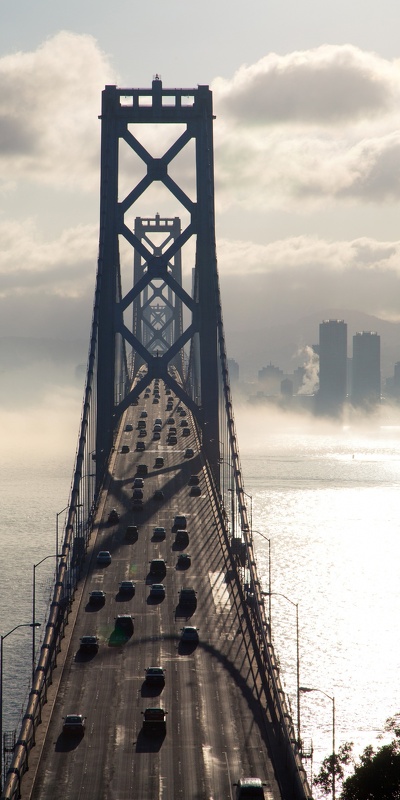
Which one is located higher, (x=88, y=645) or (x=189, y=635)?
(x=189, y=635)

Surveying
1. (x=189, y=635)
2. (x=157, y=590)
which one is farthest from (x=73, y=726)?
(x=157, y=590)

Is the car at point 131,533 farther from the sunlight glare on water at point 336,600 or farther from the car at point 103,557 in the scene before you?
the sunlight glare on water at point 336,600

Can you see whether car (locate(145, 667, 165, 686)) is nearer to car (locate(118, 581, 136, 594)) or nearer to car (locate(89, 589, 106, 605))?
car (locate(89, 589, 106, 605))

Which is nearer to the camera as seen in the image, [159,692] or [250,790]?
[250,790]

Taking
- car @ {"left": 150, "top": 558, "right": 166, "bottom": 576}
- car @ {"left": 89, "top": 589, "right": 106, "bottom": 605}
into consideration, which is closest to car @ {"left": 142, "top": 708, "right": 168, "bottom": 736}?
car @ {"left": 89, "top": 589, "right": 106, "bottom": 605}

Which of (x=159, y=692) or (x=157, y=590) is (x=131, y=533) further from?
(x=159, y=692)

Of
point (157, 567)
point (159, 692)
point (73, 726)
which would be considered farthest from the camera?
point (157, 567)
